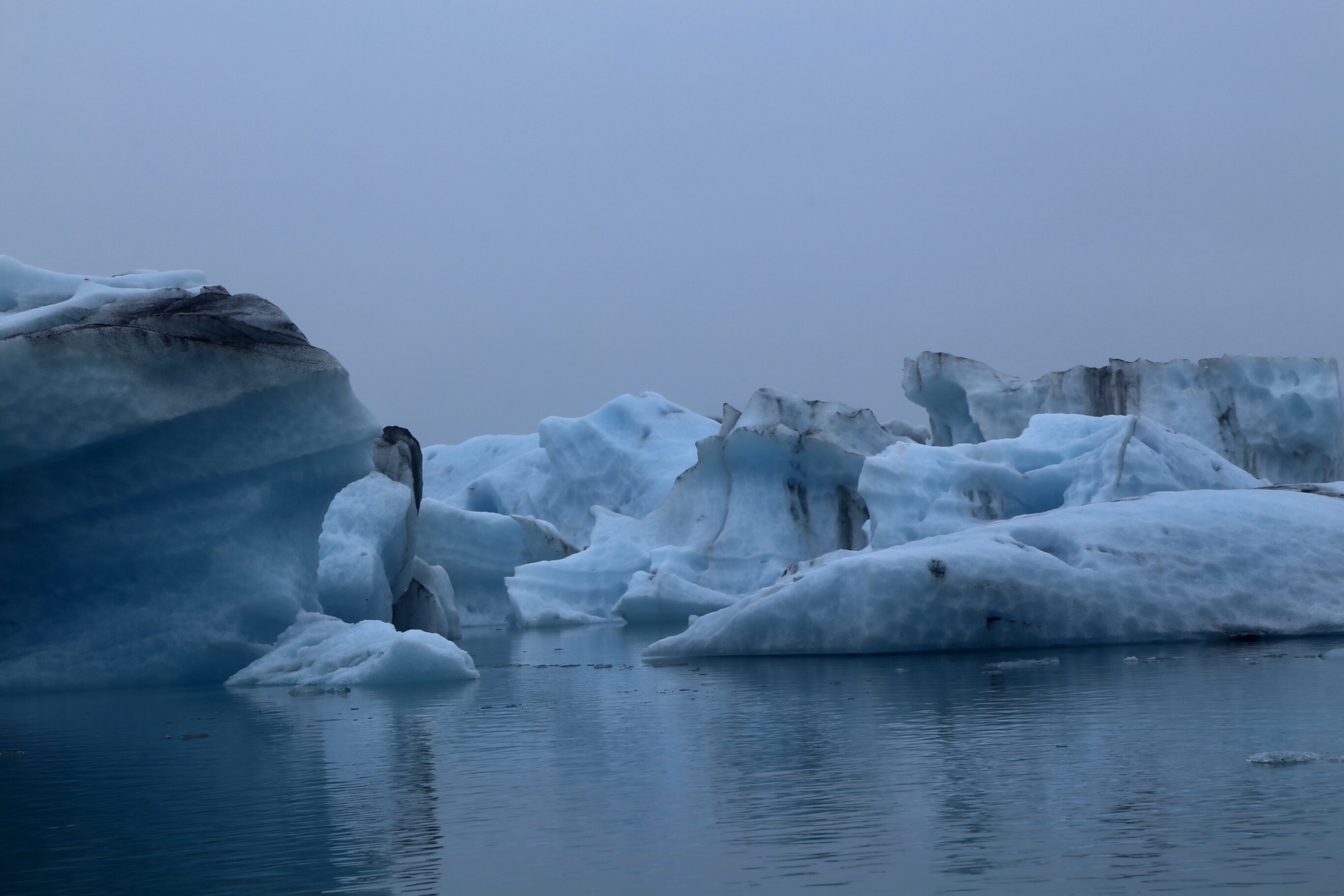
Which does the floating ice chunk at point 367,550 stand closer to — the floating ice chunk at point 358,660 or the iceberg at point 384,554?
the iceberg at point 384,554

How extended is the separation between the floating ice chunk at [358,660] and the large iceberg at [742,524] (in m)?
7.49

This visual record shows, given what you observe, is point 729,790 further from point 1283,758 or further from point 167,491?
point 167,491

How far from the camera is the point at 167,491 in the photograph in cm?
995

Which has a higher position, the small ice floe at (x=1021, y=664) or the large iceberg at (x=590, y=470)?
the large iceberg at (x=590, y=470)

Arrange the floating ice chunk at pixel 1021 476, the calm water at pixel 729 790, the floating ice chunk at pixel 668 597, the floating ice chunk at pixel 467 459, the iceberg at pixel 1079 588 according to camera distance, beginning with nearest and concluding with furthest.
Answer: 1. the calm water at pixel 729 790
2. the iceberg at pixel 1079 588
3. the floating ice chunk at pixel 1021 476
4. the floating ice chunk at pixel 668 597
5. the floating ice chunk at pixel 467 459

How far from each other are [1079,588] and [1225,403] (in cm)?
1201

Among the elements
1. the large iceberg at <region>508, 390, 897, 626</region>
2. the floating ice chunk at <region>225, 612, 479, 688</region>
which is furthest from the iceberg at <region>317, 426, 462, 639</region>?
the large iceberg at <region>508, 390, 897, 626</region>

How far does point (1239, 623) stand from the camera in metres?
9.07

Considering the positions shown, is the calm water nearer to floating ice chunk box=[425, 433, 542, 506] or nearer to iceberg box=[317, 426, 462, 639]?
iceberg box=[317, 426, 462, 639]

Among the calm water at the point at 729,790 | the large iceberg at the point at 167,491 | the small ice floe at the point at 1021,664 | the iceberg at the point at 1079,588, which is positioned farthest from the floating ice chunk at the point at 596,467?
the calm water at the point at 729,790

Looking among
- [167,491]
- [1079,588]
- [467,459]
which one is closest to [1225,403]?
[1079,588]

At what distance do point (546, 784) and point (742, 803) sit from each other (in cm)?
83

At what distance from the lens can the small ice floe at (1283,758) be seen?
401cm

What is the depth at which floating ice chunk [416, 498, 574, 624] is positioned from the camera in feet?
67.0
